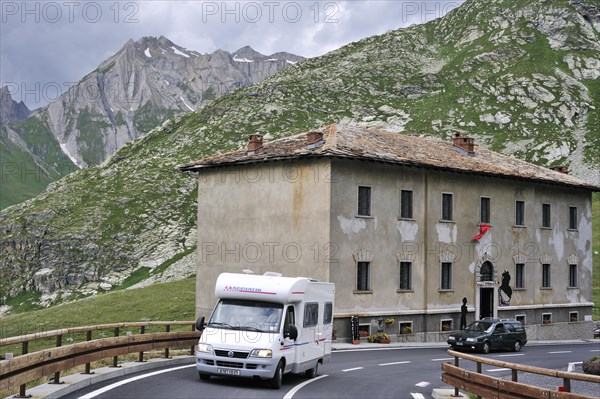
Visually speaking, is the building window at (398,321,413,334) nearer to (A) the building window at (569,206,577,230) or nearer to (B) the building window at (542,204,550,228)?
(B) the building window at (542,204,550,228)

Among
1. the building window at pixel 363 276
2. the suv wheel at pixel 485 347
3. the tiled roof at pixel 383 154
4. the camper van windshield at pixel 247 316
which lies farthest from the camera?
the building window at pixel 363 276

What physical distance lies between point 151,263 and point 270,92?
52.9 meters

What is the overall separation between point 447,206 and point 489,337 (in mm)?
9071

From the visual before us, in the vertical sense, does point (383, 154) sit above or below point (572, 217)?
above

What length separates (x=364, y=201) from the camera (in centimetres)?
3603

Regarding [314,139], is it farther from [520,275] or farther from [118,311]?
[118,311]

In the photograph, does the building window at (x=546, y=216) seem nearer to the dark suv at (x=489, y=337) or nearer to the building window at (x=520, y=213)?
the building window at (x=520, y=213)

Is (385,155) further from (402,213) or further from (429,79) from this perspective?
(429,79)

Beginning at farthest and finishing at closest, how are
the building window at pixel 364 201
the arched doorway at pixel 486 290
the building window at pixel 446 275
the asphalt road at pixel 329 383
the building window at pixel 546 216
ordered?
the building window at pixel 546 216
the arched doorway at pixel 486 290
the building window at pixel 446 275
the building window at pixel 364 201
the asphalt road at pixel 329 383

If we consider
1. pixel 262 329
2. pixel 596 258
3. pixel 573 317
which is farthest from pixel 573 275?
pixel 262 329

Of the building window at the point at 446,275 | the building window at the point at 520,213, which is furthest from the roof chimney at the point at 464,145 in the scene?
the building window at the point at 446,275

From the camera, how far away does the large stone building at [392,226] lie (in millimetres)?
34844

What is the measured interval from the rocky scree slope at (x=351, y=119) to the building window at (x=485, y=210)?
5072cm

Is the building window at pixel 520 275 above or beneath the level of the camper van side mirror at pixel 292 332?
above
